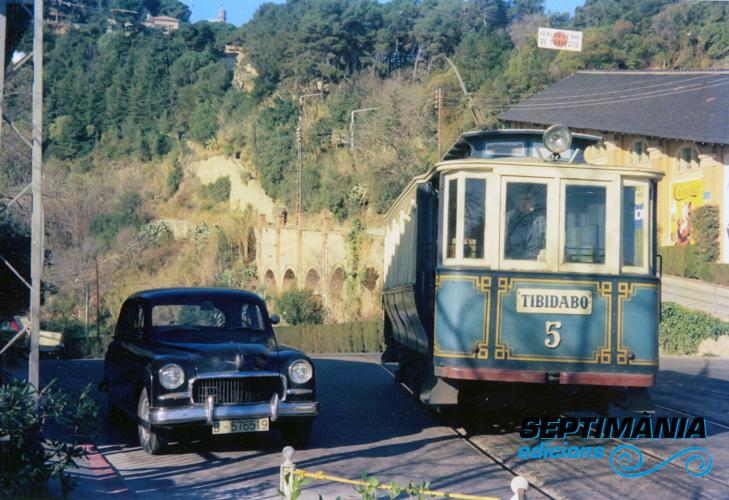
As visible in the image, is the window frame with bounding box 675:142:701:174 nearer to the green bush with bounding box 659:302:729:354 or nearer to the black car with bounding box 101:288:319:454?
the green bush with bounding box 659:302:729:354

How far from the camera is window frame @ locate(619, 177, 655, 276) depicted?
10148 millimetres

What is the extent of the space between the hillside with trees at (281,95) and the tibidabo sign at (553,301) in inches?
1518

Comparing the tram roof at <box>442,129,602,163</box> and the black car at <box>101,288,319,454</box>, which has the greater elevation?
the tram roof at <box>442,129,602,163</box>

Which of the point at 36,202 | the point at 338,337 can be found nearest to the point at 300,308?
the point at 338,337

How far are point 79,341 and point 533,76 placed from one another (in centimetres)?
3345

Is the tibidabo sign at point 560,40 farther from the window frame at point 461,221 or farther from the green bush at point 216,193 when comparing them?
the window frame at point 461,221

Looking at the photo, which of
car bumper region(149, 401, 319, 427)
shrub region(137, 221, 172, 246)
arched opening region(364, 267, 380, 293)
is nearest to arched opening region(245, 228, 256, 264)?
shrub region(137, 221, 172, 246)

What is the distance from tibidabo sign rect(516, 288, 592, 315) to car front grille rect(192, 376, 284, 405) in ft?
8.93

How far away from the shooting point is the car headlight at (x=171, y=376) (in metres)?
9.33

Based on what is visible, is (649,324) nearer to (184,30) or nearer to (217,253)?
(217,253)

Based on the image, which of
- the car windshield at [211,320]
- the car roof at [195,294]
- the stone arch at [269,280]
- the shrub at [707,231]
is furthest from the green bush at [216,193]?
the car windshield at [211,320]

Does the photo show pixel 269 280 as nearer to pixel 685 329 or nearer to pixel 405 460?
pixel 685 329

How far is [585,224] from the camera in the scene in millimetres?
10250

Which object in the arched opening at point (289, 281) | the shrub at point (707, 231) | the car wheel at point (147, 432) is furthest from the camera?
the arched opening at point (289, 281)
